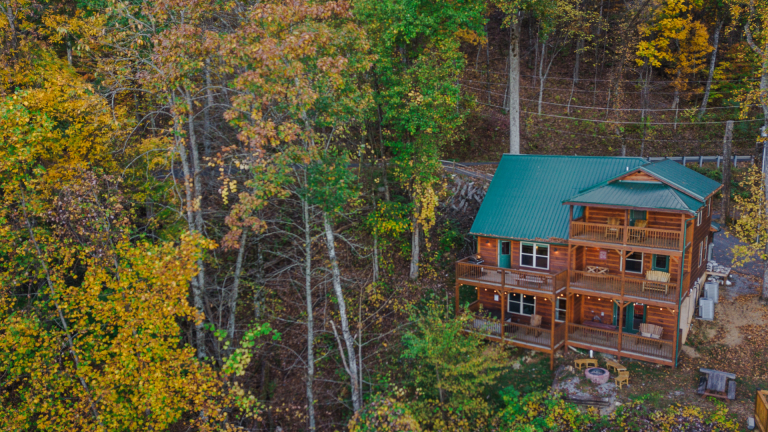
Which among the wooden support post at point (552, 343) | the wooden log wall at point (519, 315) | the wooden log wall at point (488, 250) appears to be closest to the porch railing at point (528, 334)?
the wooden support post at point (552, 343)

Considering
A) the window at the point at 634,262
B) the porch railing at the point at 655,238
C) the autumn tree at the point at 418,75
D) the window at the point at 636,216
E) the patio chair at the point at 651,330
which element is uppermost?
the autumn tree at the point at 418,75

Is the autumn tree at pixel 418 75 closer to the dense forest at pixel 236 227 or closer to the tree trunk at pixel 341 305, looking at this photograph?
the dense forest at pixel 236 227

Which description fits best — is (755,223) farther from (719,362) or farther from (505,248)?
(505,248)

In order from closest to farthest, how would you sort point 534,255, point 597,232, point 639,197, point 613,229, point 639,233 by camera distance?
point 639,197
point 639,233
point 613,229
point 597,232
point 534,255

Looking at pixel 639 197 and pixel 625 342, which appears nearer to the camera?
pixel 639 197

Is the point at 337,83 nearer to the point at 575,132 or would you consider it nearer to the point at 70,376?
the point at 70,376

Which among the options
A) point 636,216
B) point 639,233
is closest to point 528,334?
point 639,233

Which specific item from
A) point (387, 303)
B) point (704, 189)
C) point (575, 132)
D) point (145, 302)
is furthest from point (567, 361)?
point (575, 132)
